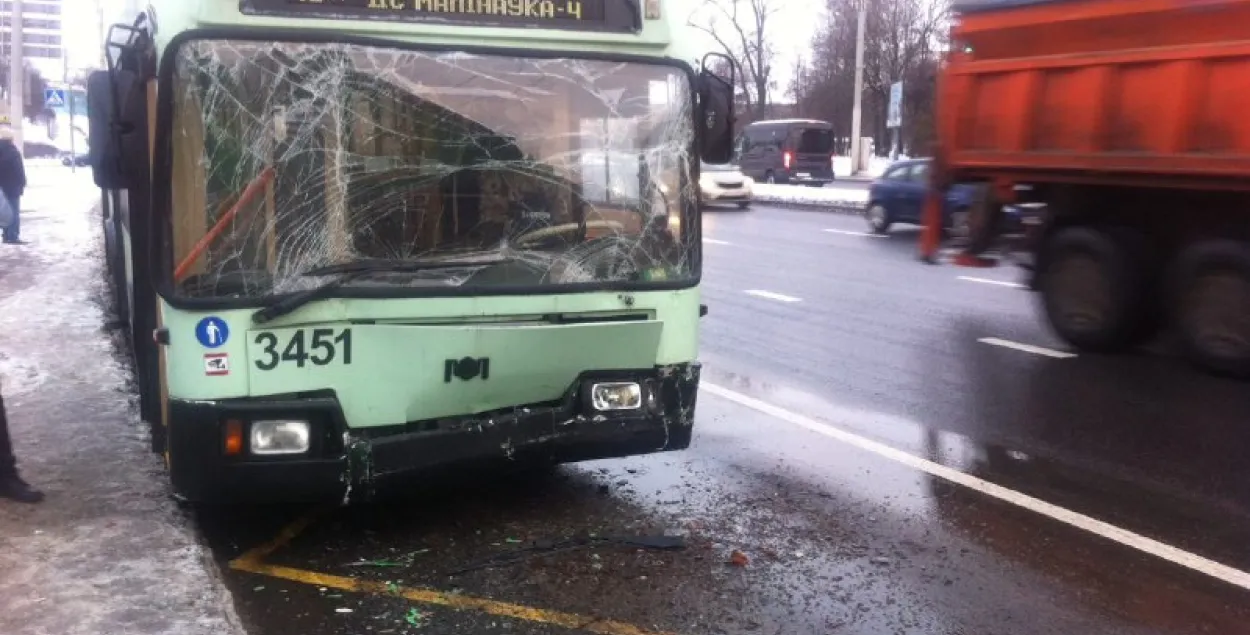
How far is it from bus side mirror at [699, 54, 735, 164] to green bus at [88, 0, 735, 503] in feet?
0.05

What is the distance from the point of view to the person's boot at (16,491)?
5680 millimetres

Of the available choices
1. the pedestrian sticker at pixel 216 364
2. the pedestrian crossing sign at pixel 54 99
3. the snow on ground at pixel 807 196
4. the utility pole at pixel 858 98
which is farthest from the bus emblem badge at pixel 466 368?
the utility pole at pixel 858 98

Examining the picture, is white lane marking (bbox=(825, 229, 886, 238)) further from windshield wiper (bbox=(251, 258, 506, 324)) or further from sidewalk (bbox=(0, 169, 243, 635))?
windshield wiper (bbox=(251, 258, 506, 324))

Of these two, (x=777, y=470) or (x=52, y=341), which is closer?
(x=777, y=470)

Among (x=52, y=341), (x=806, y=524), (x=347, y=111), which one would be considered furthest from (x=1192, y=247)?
(x=52, y=341)

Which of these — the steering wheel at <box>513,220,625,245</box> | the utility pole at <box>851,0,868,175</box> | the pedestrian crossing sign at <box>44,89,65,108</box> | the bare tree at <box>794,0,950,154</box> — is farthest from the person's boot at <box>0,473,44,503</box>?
the bare tree at <box>794,0,950,154</box>

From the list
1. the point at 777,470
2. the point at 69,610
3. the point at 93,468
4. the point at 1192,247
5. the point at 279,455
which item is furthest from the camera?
the point at 1192,247

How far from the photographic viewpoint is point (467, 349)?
5043 millimetres

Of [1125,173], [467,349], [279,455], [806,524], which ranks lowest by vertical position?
[806,524]

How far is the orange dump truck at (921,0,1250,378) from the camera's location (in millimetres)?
9008

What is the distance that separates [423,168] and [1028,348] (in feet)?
22.9

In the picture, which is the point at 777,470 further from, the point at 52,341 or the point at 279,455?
the point at 52,341

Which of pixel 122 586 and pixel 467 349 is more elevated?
pixel 467 349

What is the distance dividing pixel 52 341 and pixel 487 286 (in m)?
6.08
